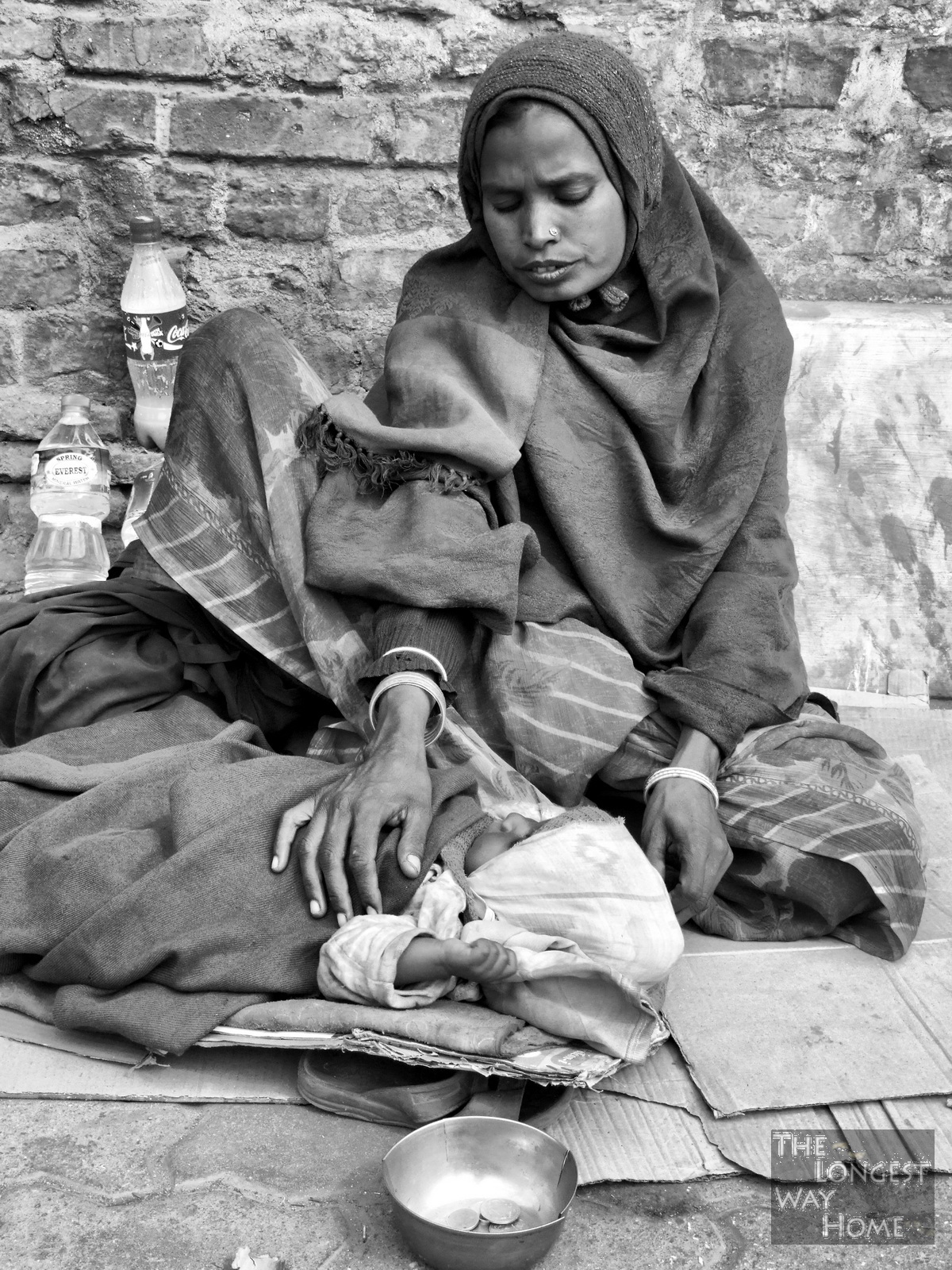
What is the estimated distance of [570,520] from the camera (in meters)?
2.53

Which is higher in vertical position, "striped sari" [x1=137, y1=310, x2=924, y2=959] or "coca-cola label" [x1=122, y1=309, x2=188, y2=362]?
"coca-cola label" [x1=122, y1=309, x2=188, y2=362]

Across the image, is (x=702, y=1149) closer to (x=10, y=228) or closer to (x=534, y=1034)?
(x=534, y=1034)

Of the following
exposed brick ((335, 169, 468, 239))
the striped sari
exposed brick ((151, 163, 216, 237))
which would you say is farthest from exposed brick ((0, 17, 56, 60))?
the striped sari

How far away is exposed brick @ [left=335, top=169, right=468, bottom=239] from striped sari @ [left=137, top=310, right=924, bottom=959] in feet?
2.66

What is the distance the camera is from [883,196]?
358 centimetres

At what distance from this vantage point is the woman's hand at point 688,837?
220 centimetres

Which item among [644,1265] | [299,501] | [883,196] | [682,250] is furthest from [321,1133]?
[883,196]

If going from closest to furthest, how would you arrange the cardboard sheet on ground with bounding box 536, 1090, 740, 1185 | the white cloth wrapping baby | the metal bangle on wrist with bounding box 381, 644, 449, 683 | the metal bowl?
the metal bowl → the cardboard sheet on ground with bounding box 536, 1090, 740, 1185 → the white cloth wrapping baby → the metal bangle on wrist with bounding box 381, 644, 449, 683

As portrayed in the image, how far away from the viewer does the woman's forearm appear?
90.8 inches

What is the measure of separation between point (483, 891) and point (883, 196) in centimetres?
239

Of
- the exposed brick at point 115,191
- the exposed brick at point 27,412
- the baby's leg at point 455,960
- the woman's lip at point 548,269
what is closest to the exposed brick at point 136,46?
the exposed brick at point 115,191

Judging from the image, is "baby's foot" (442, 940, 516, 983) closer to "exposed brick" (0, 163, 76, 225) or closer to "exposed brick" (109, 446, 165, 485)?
"exposed brick" (109, 446, 165, 485)

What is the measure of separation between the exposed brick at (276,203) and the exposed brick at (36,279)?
1.33 feet

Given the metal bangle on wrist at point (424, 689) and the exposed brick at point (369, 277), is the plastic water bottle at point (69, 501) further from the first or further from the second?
the metal bangle on wrist at point (424, 689)
